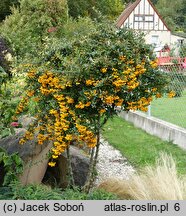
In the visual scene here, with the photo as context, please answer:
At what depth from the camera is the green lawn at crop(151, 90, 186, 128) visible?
10.0 m

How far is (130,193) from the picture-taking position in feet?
16.9

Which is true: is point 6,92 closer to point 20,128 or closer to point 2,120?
point 2,120

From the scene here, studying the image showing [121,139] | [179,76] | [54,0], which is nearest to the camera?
[121,139]

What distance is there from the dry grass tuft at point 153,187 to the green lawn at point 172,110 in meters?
4.11

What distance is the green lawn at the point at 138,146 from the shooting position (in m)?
7.46

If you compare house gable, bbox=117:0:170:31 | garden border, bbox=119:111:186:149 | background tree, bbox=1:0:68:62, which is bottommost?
garden border, bbox=119:111:186:149

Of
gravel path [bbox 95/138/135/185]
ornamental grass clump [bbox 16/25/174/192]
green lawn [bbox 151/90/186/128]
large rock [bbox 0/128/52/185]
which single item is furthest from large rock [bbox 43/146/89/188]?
green lawn [bbox 151/90/186/128]

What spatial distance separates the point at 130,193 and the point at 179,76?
5.51 m

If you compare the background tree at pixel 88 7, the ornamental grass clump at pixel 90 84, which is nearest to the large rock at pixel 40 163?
the ornamental grass clump at pixel 90 84

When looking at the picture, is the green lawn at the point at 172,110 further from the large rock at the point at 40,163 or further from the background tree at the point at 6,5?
the background tree at the point at 6,5

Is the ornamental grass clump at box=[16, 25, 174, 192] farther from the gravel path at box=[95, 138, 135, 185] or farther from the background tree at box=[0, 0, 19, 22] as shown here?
the background tree at box=[0, 0, 19, 22]

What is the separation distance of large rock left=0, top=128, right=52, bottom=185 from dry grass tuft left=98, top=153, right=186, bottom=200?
0.87 metres

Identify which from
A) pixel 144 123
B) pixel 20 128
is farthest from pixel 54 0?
pixel 20 128

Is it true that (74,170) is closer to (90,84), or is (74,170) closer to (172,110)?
(90,84)
